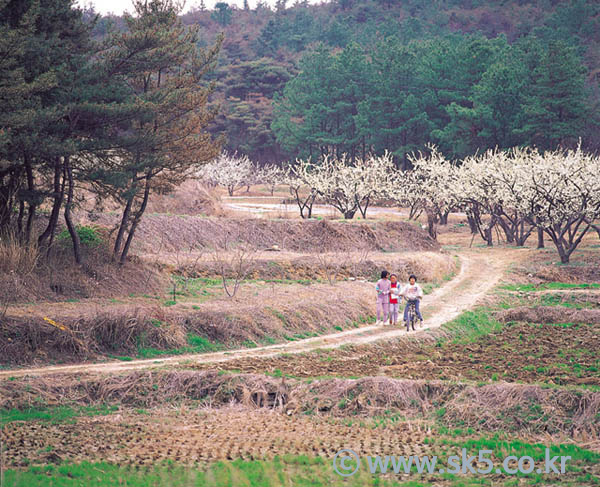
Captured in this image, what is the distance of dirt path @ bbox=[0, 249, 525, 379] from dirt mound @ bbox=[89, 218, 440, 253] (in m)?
4.60

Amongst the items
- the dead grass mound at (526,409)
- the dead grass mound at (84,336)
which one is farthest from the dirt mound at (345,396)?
the dead grass mound at (84,336)

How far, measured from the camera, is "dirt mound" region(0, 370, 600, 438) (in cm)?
1148

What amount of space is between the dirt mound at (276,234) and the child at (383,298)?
39.6ft

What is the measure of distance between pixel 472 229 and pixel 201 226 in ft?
81.5

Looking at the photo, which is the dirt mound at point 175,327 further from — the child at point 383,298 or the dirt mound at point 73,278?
the dirt mound at point 73,278

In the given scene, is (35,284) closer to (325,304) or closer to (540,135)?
(325,304)

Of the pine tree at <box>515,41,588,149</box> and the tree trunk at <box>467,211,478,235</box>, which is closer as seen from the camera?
the tree trunk at <box>467,211,478,235</box>

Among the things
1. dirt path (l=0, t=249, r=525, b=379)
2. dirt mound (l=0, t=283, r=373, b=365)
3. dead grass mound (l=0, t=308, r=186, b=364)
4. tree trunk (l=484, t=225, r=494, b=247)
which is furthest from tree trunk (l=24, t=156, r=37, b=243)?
tree trunk (l=484, t=225, r=494, b=247)

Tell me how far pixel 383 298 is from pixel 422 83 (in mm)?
51322

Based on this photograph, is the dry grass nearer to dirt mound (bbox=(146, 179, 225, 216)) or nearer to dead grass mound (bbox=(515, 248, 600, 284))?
dirt mound (bbox=(146, 179, 225, 216))

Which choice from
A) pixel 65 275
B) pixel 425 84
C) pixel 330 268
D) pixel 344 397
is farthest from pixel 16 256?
pixel 425 84

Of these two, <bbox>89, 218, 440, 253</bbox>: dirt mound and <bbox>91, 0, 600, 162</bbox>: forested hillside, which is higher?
<bbox>91, 0, 600, 162</bbox>: forested hillside

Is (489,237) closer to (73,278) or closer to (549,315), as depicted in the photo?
(549,315)

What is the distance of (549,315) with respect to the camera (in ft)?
74.0
